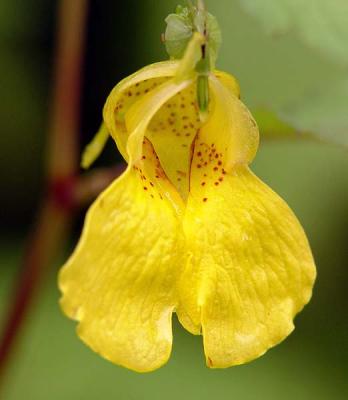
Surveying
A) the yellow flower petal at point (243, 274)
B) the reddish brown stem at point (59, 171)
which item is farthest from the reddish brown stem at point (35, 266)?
the yellow flower petal at point (243, 274)

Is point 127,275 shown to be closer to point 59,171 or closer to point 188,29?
point 188,29

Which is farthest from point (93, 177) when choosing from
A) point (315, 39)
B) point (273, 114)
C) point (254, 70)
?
point (254, 70)

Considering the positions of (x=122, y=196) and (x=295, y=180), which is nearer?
(x=122, y=196)

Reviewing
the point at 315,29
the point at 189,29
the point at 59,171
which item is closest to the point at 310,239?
the point at 59,171

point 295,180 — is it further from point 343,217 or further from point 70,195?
point 70,195

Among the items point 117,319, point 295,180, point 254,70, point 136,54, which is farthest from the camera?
point 136,54

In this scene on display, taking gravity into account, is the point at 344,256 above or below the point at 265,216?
below

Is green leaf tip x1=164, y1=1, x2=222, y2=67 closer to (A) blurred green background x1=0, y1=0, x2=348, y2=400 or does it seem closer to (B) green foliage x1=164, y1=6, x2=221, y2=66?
(B) green foliage x1=164, y1=6, x2=221, y2=66

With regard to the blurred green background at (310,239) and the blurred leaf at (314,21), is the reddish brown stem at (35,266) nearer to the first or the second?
the blurred leaf at (314,21)
